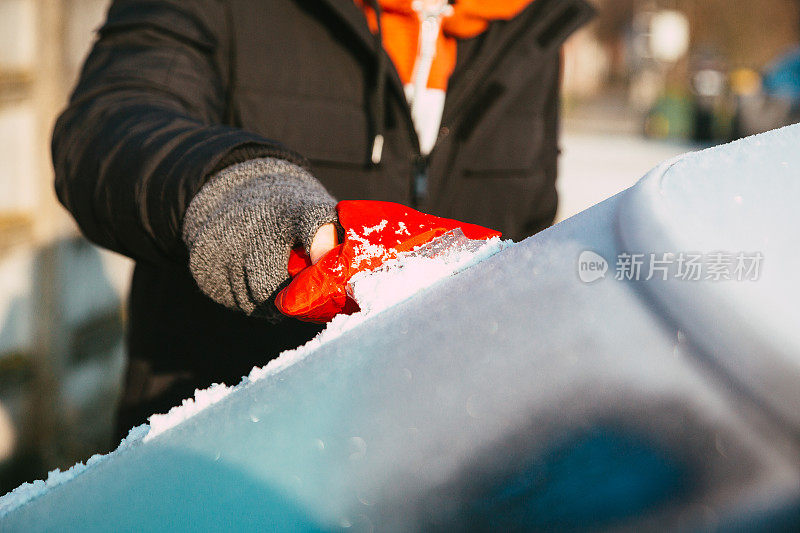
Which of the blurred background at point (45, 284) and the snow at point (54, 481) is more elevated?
the snow at point (54, 481)

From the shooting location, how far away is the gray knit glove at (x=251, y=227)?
748 millimetres

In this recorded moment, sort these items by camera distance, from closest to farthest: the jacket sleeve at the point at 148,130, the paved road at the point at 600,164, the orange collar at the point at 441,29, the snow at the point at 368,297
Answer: the snow at the point at 368,297, the jacket sleeve at the point at 148,130, the orange collar at the point at 441,29, the paved road at the point at 600,164

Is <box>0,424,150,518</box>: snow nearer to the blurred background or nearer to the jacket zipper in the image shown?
the jacket zipper

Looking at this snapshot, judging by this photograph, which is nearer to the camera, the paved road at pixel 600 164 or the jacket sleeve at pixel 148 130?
the jacket sleeve at pixel 148 130

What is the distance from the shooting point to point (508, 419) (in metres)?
0.52

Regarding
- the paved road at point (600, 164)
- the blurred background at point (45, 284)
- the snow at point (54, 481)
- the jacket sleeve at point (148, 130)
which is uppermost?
the jacket sleeve at point (148, 130)

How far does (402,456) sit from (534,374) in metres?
0.11

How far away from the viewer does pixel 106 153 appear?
0.97 metres

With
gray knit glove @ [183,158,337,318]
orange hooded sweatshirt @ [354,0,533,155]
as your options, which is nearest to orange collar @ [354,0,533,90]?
orange hooded sweatshirt @ [354,0,533,155]

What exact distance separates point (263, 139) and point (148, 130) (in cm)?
18

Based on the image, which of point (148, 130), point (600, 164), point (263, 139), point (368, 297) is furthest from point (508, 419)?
point (600, 164)

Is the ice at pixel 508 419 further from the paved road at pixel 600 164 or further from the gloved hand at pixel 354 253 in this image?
the paved road at pixel 600 164

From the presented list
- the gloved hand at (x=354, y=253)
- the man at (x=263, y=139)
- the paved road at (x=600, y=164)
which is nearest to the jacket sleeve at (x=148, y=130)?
the man at (x=263, y=139)

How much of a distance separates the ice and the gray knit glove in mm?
148
